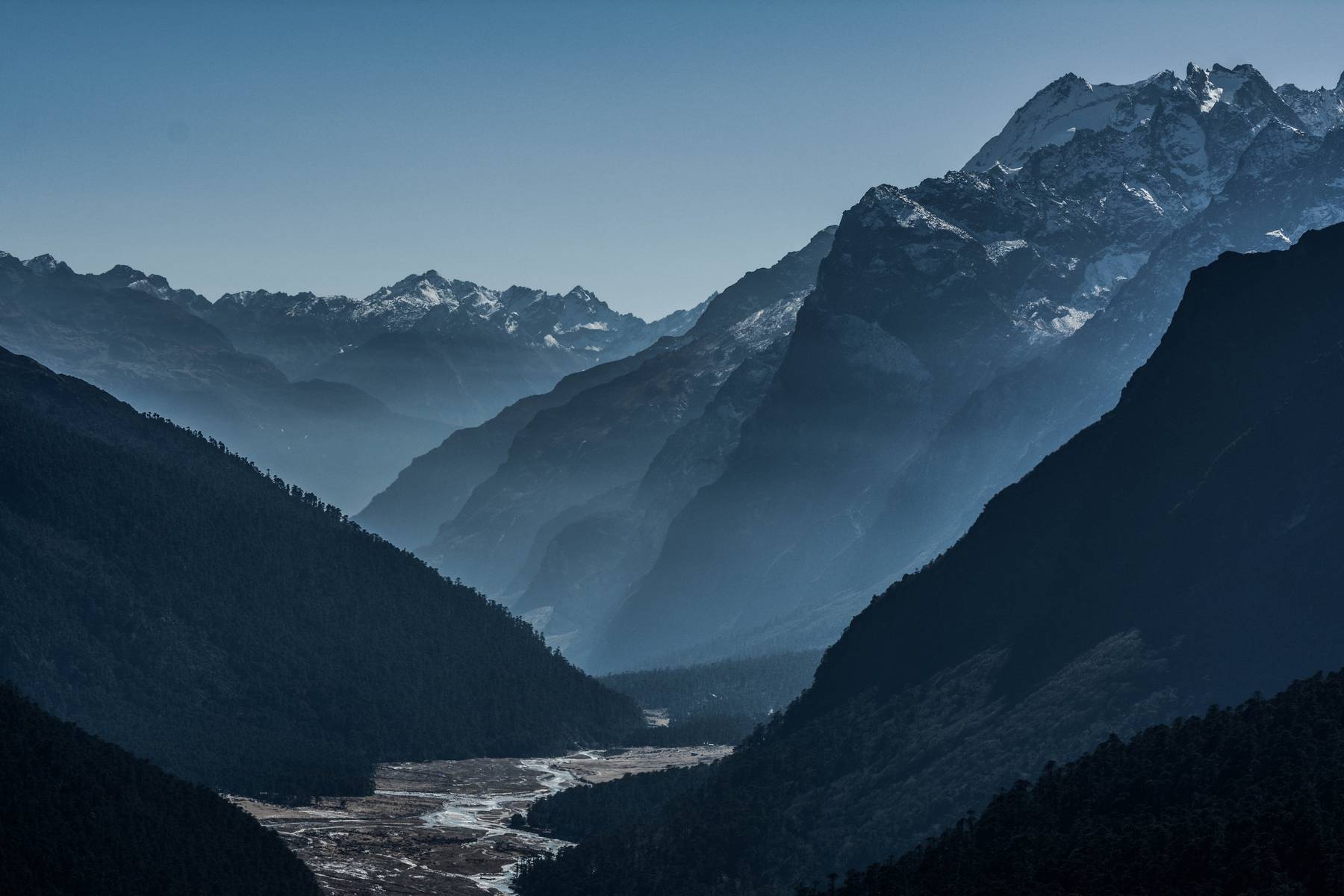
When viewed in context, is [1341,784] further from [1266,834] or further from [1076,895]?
[1076,895]

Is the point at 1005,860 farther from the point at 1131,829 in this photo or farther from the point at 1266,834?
the point at 1266,834

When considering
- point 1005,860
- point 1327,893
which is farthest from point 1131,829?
point 1327,893

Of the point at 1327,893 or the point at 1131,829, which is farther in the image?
the point at 1131,829

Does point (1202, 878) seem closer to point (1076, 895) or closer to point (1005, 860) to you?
point (1076, 895)

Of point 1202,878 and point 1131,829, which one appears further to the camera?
point 1131,829

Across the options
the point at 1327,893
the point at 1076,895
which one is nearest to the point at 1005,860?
the point at 1076,895

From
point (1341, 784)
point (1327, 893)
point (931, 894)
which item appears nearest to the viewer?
point (1327, 893)

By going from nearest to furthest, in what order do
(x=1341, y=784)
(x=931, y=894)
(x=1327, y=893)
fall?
1. (x=1327, y=893)
2. (x=1341, y=784)
3. (x=931, y=894)
